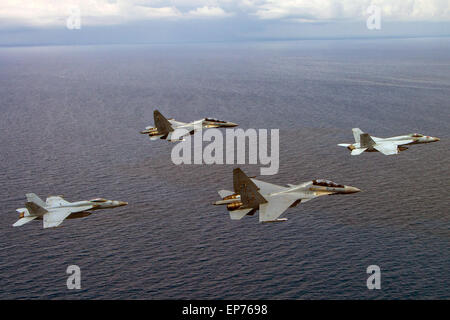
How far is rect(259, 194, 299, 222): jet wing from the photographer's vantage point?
78.2 metres

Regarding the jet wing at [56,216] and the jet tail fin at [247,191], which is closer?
the jet tail fin at [247,191]

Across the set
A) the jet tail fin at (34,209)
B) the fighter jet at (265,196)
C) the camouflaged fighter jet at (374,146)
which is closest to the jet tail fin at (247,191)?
the fighter jet at (265,196)

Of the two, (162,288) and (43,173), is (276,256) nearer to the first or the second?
(162,288)

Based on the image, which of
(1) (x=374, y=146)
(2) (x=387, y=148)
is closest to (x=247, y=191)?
(1) (x=374, y=146)

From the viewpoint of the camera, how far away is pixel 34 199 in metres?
85.6

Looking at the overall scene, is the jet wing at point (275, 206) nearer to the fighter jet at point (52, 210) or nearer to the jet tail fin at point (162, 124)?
the fighter jet at point (52, 210)

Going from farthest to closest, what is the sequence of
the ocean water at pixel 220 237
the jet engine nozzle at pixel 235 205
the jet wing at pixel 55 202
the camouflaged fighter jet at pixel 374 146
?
the camouflaged fighter jet at pixel 374 146, the ocean water at pixel 220 237, the jet wing at pixel 55 202, the jet engine nozzle at pixel 235 205

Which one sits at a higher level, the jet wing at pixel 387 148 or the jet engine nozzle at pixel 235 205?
the jet wing at pixel 387 148

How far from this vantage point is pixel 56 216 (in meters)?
86.0

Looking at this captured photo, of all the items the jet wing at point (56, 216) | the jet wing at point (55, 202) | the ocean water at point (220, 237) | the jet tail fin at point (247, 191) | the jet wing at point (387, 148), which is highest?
the jet wing at point (387, 148)

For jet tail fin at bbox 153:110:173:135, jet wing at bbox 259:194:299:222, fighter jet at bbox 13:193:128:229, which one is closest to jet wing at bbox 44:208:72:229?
fighter jet at bbox 13:193:128:229

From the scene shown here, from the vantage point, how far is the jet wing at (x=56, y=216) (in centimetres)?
8394
